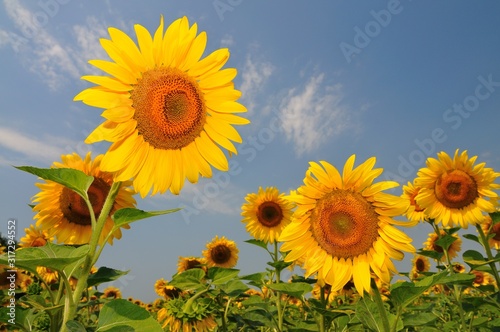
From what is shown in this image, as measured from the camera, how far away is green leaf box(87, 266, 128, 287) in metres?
2.99

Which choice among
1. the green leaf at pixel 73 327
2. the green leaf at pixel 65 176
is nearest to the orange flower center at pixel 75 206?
the green leaf at pixel 65 176

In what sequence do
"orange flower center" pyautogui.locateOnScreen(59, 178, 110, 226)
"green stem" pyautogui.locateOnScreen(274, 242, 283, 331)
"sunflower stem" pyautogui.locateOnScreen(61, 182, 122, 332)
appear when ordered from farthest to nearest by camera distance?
"green stem" pyautogui.locateOnScreen(274, 242, 283, 331), "orange flower center" pyautogui.locateOnScreen(59, 178, 110, 226), "sunflower stem" pyautogui.locateOnScreen(61, 182, 122, 332)

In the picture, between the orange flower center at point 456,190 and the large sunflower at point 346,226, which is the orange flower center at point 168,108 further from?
the orange flower center at point 456,190

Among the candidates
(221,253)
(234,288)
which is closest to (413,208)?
(221,253)

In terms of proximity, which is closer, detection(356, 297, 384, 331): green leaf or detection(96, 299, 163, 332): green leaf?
detection(96, 299, 163, 332): green leaf

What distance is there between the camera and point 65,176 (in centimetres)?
234

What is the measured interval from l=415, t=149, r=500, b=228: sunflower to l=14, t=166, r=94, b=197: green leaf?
614cm

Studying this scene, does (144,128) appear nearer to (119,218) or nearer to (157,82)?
(157,82)

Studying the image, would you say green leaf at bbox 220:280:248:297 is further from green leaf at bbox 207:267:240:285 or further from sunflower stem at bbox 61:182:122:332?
sunflower stem at bbox 61:182:122:332

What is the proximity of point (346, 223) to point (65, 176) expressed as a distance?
237 centimetres

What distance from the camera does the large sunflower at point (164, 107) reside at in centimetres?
259

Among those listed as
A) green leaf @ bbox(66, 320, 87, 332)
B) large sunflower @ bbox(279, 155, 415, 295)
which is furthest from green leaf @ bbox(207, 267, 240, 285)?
green leaf @ bbox(66, 320, 87, 332)

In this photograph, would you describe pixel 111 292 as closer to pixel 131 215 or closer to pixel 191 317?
pixel 191 317

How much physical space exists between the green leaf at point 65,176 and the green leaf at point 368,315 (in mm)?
2268
